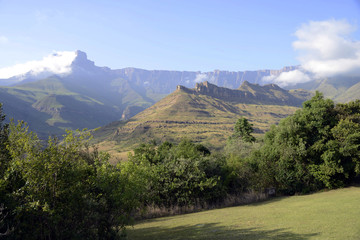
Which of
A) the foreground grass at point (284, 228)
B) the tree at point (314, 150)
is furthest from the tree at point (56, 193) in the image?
the tree at point (314, 150)

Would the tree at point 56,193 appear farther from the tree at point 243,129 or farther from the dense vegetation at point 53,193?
the tree at point 243,129

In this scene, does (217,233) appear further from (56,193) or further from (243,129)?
(243,129)

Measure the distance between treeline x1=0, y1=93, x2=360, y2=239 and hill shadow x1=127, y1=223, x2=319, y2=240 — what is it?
84.8 inches

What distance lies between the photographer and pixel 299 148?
29.6 meters

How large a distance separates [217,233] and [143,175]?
813 centimetres

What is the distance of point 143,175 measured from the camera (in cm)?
1927

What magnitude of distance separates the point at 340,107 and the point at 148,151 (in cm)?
2539

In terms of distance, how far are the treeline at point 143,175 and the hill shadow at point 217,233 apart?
7.07 ft

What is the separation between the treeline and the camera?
9.26 meters

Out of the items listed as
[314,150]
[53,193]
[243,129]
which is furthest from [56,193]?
[243,129]

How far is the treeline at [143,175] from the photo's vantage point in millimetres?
9258

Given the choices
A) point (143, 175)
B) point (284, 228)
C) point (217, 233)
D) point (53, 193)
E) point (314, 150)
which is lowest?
point (217, 233)

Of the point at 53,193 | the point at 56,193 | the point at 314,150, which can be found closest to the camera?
the point at 56,193

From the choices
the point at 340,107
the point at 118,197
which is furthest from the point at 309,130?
the point at 118,197
